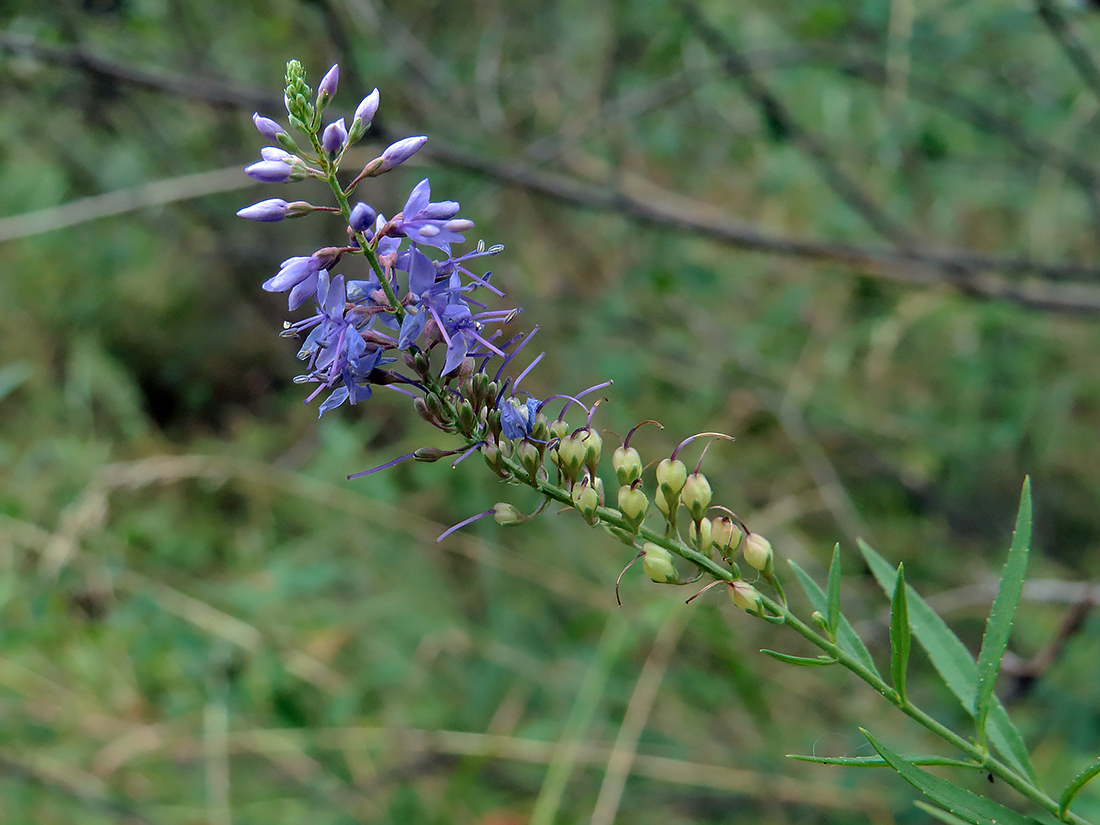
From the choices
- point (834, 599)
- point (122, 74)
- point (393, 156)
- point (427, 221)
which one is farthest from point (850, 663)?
point (122, 74)

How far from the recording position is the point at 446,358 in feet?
3.57

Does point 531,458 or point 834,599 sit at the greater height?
point 531,458

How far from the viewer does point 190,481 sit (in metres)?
4.45

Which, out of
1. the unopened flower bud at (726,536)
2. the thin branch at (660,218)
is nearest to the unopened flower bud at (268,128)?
the unopened flower bud at (726,536)

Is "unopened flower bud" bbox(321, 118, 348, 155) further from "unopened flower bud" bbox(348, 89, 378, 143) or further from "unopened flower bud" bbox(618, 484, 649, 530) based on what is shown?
"unopened flower bud" bbox(618, 484, 649, 530)

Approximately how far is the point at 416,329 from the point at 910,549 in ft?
12.1

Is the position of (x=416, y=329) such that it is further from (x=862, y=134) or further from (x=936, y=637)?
(x=862, y=134)

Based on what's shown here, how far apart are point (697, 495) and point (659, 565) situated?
0.12 metres

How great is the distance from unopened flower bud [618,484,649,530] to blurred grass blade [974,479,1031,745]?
0.46 meters

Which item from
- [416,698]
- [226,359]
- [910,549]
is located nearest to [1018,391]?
[910,549]

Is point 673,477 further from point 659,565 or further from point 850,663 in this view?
point 850,663

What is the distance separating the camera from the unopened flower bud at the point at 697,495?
1083mm

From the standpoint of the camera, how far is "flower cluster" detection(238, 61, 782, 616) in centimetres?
103

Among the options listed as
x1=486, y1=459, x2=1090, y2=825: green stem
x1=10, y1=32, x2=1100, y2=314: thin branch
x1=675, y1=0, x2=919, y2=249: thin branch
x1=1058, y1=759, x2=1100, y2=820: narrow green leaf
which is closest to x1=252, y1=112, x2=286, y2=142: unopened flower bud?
x1=486, y1=459, x2=1090, y2=825: green stem
